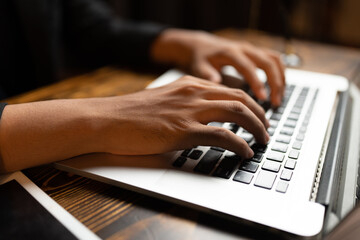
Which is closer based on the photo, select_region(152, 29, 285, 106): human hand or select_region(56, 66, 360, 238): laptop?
select_region(56, 66, 360, 238): laptop

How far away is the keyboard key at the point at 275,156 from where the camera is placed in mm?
429

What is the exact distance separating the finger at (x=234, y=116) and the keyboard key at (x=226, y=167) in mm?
62

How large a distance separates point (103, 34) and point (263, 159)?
0.74 metres

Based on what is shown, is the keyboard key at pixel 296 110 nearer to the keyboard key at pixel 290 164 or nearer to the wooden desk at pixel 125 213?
the keyboard key at pixel 290 164

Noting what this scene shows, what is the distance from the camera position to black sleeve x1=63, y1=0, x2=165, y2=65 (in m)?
0.93

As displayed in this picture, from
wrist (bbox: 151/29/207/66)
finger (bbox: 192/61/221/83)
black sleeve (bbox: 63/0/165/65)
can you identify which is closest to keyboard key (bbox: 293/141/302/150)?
finger (bbox: 192/61/221/83)

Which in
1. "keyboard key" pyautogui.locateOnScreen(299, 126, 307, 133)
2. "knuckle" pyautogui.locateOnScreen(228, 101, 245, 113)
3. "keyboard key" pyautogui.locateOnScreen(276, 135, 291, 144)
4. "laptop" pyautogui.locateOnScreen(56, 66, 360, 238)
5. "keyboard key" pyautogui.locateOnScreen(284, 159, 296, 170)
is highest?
"knuckle" pyautogui.locateOnScreen(228, 101, 245, 113)

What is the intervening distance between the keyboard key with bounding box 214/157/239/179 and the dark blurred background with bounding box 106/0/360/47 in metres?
1.47

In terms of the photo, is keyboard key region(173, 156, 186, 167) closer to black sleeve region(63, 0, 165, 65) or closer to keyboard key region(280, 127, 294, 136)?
keyboard key region(280, 127, 294, 136)

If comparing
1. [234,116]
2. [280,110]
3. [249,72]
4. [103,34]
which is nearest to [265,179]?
[234,116]

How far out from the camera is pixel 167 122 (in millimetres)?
458

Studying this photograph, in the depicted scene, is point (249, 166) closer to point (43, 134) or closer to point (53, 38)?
point (43, 134)

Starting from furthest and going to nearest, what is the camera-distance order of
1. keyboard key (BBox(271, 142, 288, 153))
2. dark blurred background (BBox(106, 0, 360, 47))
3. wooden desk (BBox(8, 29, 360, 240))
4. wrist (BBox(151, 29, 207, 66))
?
dark blurred background (BBox(106, 0, 360, 47)), wrist (BBox(151, 29, 207, 66)), keyboard key (BBox(271, 142, 288, 153)), wooden desk (BBox(8, 29, 360, 240))

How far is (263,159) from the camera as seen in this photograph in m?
0.43
